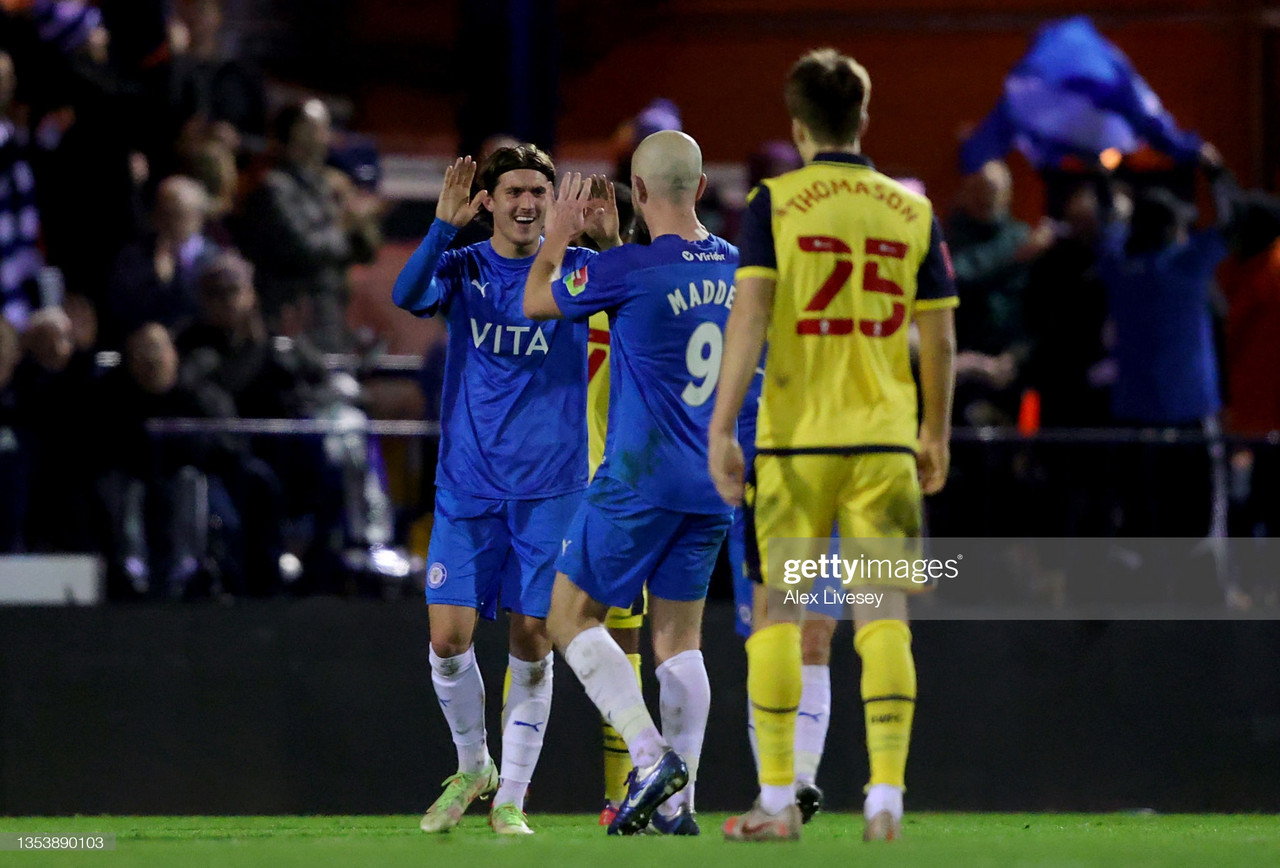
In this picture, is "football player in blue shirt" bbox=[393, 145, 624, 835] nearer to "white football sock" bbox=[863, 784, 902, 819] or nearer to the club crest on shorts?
the club crest on shorts

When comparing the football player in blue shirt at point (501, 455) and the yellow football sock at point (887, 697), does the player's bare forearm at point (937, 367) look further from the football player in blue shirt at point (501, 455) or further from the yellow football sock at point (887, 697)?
the football player in blue shirt at point (501, 455)

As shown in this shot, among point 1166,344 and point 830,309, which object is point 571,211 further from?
point 1166,344

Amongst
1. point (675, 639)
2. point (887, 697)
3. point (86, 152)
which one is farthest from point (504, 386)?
point (86, 152)

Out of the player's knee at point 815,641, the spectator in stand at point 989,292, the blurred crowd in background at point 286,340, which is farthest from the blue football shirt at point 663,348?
the spectator in stand at point 989,292

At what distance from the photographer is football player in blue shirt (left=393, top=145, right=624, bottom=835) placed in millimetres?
7273

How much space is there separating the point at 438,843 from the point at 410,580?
3.66 m

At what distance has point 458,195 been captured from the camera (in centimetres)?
720

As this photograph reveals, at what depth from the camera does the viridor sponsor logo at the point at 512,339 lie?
23.9ft

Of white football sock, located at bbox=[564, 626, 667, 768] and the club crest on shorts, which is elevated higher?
the club crest on shorts

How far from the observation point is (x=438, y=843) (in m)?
6.41

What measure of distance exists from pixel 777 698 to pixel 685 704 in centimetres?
140

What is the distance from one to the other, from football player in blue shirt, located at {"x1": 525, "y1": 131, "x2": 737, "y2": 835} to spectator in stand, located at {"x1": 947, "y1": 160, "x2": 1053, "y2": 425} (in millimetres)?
4187

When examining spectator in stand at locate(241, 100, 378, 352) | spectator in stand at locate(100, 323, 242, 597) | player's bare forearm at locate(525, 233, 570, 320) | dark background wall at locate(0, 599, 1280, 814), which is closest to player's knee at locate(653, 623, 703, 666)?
player's bare forearm at locate(525, 233, 570, 320)

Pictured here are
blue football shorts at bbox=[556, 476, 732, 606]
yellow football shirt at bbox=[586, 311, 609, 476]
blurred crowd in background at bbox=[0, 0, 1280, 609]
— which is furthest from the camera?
blurred crowd in background at bbox=[0, 0, 1280, 609]
